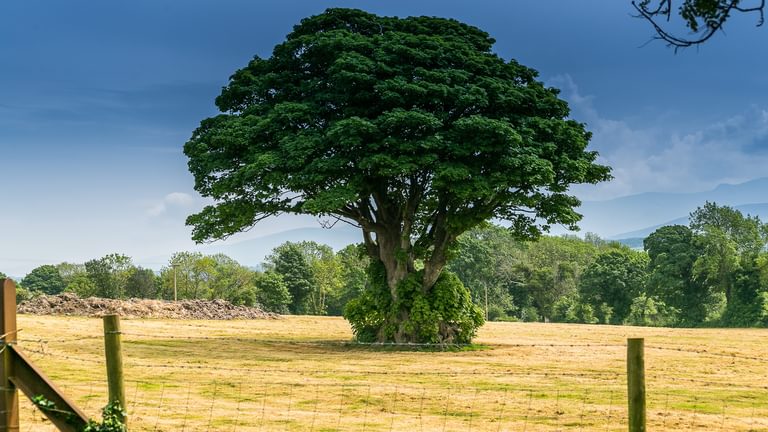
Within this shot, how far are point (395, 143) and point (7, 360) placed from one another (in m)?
16.7

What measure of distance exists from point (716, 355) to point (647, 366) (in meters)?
5.36

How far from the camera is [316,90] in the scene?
26703mm

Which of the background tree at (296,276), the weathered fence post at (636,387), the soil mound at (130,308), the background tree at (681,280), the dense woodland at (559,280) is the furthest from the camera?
the background tree at (296,276)

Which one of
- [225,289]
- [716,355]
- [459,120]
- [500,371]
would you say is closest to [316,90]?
[459,120]

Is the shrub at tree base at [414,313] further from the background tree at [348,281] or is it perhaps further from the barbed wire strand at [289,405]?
the background tree at [348,281]

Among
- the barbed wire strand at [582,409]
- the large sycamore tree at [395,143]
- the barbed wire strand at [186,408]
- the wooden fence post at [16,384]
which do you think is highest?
the large sycamore tree at [395,143]

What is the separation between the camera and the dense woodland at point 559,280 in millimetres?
53625

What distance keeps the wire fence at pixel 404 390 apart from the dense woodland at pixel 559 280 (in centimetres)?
2496

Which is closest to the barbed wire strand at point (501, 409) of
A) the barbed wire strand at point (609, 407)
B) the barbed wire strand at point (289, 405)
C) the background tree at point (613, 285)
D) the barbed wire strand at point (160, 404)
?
the barbed wire strand at point (609, 407)

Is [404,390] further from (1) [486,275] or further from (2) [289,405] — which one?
(1) [486,275]

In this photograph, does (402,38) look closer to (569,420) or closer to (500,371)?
(500,371)

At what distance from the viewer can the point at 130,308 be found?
44062 millimetres

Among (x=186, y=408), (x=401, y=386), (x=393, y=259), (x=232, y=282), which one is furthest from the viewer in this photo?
(x=232, y=282)

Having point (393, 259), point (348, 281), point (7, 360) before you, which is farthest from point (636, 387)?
point (348, 281)
